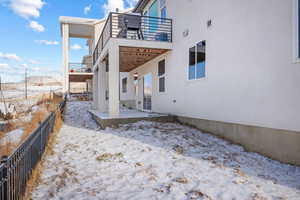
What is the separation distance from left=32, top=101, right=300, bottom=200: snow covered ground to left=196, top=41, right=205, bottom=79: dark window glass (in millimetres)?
2369

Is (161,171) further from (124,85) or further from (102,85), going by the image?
(124,85)

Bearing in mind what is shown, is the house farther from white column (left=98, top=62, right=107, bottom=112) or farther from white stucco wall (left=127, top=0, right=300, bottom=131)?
white column (left=98, top=62, right=107, bottom=112)

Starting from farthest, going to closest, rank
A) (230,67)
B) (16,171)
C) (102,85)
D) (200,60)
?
1. (102,85)
2. (200,60)
3. (230,67)
4. (16,171)

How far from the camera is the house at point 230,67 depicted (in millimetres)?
4184

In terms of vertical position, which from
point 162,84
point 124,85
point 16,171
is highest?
point 124,85

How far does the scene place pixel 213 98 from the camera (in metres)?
6.40

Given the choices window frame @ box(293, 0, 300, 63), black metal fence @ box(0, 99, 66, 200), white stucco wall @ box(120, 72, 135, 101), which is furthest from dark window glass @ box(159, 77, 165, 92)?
black metal fence @ box(0, 99, 66, 200)

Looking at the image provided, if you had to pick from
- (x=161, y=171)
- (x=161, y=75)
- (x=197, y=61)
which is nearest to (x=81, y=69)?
(x=161, y=75)

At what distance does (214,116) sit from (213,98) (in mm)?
583

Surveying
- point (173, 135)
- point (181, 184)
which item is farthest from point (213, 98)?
point (181, 184)

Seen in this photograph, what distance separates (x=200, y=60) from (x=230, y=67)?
156cm

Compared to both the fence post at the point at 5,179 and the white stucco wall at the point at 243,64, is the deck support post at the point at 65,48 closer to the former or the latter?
the white stucco wall at the point at 243,64

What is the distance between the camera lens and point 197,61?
7250 millimetres

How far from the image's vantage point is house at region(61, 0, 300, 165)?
4.18 m
